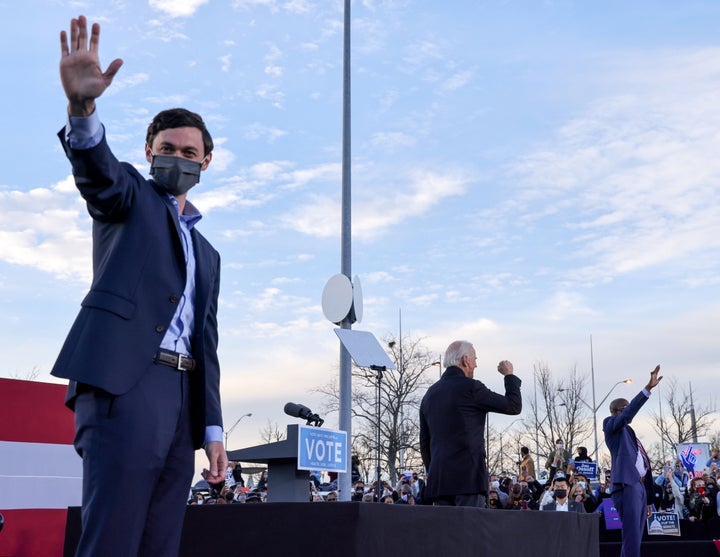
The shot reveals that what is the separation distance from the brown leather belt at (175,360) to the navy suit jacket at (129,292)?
0.12ft

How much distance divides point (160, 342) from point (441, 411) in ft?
15.1

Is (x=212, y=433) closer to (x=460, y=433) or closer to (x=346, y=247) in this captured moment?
(x=460, y=433)

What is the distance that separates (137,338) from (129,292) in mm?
150

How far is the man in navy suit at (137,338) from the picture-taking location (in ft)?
8.16

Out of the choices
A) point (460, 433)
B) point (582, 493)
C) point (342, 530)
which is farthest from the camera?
point (582, 493)

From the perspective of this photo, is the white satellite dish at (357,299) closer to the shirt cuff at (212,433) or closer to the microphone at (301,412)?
the microphone at (301,412)

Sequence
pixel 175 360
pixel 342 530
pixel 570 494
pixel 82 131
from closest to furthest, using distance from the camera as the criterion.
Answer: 1. pixel 82 131
2. pixel 175 360
3. pixel 342 530
4. pixel 570 494

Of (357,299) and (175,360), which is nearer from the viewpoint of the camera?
(175,360)

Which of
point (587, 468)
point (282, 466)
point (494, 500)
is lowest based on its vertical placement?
point (494, 500)

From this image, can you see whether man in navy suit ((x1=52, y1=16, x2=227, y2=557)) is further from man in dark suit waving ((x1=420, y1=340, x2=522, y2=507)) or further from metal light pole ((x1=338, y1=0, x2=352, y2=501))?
metal light pole ((x1=338, y1=0, x2=352, y2=501))

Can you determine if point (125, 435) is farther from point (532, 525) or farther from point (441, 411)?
point (441, 411)

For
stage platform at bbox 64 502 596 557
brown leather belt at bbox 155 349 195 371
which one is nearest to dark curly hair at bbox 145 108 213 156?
brown leather belt at bbox 155 349 195 371

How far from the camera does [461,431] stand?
6.86 meters

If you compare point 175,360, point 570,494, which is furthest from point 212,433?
point 570,494
